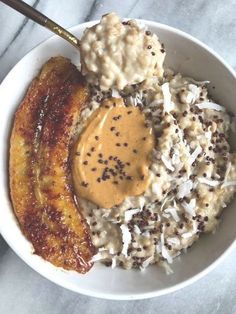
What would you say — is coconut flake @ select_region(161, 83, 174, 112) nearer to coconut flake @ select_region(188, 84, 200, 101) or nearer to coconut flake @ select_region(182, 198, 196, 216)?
coconut flake @ select_region(188, 84, 200, 101)

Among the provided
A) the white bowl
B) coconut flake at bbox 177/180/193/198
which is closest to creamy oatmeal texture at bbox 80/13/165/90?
the white bowl

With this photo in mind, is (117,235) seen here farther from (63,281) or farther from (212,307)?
(212,307)

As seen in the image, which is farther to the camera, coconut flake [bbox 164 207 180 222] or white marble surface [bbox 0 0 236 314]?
white marble surface [bbox 0 0 236 314]

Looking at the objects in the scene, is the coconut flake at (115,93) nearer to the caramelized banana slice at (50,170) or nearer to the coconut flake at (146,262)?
the caramelized banana slice at (50,170)

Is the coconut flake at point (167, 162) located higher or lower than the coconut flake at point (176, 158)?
lower

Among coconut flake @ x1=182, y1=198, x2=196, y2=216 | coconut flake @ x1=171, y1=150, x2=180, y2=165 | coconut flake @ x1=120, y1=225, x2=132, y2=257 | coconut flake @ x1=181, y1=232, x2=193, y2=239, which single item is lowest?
coconut flake @ x1=120, y1=225, x2=132, y2=257

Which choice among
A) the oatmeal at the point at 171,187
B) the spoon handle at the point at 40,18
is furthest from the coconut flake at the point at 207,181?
the spoon handle at the point at 40,18

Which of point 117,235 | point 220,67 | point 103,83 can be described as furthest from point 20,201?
point 220,67
